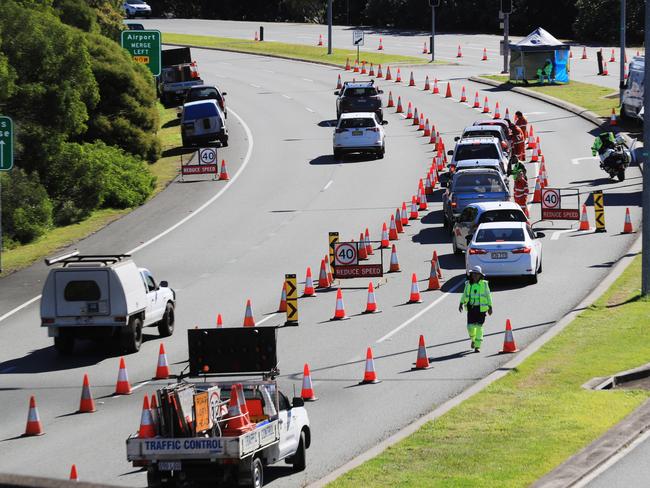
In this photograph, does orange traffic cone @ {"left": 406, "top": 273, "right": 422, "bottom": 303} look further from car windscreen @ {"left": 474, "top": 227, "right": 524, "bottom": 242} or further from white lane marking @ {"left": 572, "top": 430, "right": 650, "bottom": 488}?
white lane marking @ {"left": 572, "top": 430, "right": 650, "bottom": 488}

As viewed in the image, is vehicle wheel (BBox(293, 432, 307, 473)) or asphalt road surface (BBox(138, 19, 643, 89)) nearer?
vehicle wheel (BBox(293, 432, 307, 473))

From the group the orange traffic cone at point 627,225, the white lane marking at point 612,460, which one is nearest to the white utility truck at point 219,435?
the white lane marking at point 612,460

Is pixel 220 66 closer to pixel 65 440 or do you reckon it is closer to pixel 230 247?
pixel 230 247

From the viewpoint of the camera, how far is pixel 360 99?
60281mm

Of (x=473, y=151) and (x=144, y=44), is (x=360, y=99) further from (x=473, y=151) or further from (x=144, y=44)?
(x=473, y=151)

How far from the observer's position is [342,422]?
20.6 m

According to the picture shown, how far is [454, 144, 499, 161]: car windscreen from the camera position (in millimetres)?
43844

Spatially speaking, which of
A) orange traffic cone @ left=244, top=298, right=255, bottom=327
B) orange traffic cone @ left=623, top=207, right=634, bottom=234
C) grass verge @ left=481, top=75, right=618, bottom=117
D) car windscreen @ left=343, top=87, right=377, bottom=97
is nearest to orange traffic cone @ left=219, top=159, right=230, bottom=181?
car windscreen @ left=343, top=87, right=377, bottom=97

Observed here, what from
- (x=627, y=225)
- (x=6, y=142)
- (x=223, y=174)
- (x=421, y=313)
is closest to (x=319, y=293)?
(x=421, y=313)

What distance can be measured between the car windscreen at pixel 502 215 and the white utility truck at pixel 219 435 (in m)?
17.2

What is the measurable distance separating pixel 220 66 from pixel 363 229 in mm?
47236

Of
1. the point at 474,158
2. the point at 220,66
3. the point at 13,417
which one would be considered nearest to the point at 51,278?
the point at 13,417

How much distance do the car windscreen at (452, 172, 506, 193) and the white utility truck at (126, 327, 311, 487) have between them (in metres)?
21.3

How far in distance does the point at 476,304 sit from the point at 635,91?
32.1 metres
